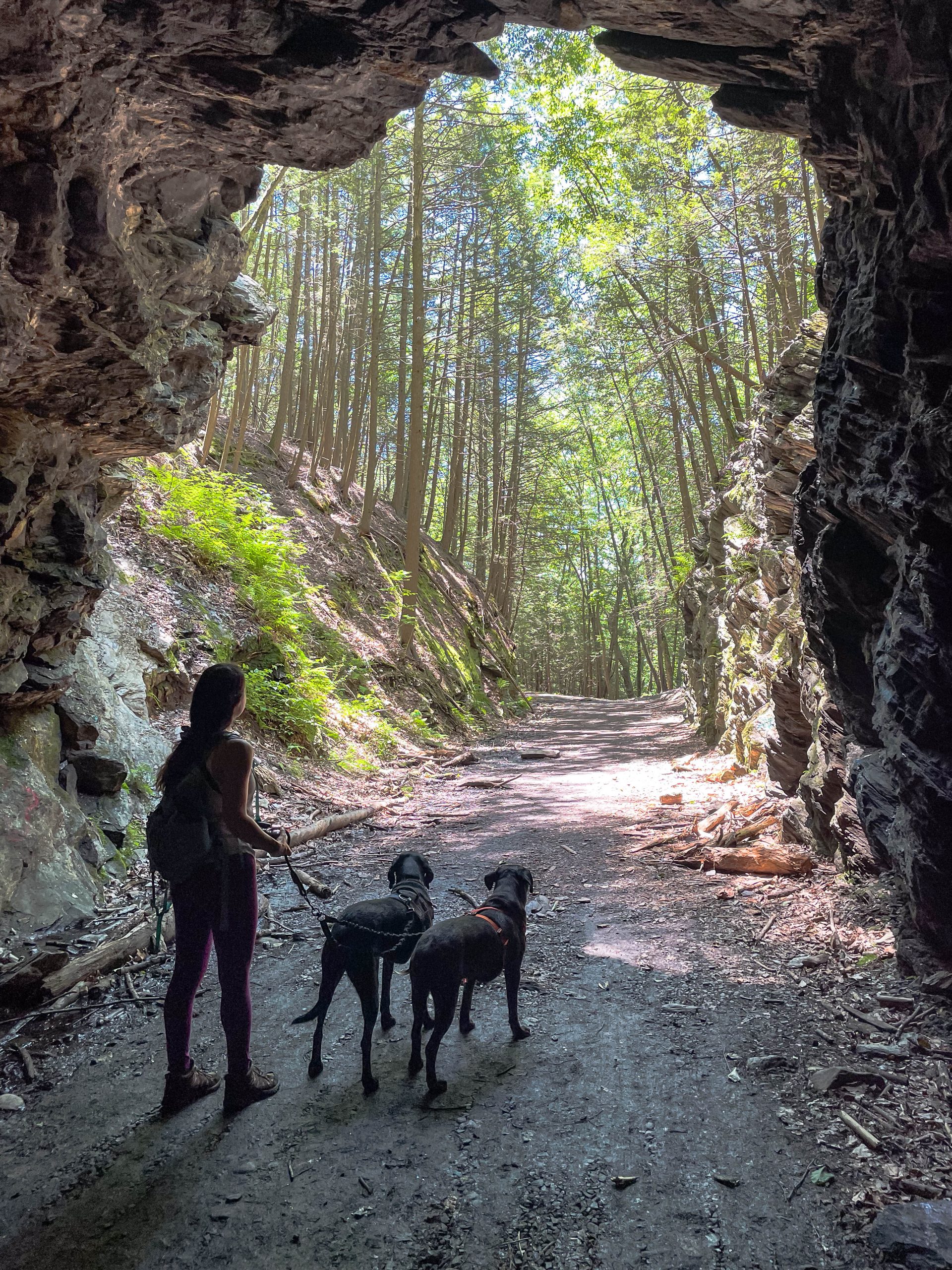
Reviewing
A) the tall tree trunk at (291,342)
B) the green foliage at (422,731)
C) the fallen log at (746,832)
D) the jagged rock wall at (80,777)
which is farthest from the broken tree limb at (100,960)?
the tall tree trunk at (291,342)

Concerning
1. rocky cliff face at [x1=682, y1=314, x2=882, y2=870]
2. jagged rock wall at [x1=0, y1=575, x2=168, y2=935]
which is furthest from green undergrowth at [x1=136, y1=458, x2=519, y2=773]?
rocky cliff face at [x1=682, y1=314, x2=882, y2=870]

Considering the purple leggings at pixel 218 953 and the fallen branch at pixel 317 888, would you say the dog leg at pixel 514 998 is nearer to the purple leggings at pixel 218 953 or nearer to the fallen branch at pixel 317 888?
the purple leggings at pixel 218 953

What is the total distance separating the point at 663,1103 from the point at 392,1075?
1.17 meters

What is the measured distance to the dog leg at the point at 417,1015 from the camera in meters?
2.83

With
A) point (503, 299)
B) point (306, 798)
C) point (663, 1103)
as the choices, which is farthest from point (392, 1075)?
point (503, 299)

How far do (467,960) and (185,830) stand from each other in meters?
1.31

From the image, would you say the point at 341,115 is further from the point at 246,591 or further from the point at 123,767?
the point at 246,591

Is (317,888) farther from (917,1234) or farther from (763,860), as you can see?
(917,1234)

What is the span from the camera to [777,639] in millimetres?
8188

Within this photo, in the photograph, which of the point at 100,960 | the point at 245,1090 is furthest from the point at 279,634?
the point at 245,1090

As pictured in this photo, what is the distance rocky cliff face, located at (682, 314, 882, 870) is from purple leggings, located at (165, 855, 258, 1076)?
12.4ft

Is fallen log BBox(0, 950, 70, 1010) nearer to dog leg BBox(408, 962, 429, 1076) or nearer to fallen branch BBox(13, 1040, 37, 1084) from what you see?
fallen branch BBox(13, 1040, 37, 1084)

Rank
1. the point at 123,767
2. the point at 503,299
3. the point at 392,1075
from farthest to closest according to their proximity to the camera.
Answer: the point at 503,299 → the point at 123,767 → the point at 392,1075

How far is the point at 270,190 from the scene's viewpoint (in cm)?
879
